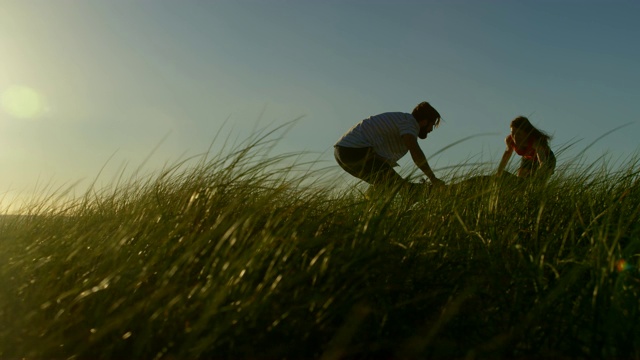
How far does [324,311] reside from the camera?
1.64 metres

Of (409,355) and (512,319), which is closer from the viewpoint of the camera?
(409,355)

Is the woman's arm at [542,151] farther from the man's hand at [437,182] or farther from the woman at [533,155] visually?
the man's hand at [437,182]

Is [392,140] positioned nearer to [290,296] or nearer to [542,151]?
[542,151]

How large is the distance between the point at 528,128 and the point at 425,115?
93cm

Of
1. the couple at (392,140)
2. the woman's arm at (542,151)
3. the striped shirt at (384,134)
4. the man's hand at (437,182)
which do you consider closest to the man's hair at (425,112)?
the couple at (392,140)

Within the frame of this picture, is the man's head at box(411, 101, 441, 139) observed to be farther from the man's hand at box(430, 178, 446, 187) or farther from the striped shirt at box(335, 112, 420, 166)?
the man's hand at box(430, 178, 446, 187)

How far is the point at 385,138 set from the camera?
4586 millimetres

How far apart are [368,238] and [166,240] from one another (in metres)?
0.69

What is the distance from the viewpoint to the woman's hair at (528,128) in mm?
4115

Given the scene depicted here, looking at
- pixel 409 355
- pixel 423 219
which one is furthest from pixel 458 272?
pixel 423 219

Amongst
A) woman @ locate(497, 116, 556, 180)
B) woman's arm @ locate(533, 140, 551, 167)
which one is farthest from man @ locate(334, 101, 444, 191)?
woman's arm @ locate(533, 140, 551, 167)

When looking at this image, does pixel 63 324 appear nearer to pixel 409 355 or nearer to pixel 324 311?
pixel 324 311

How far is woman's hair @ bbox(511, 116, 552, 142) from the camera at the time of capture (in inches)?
162

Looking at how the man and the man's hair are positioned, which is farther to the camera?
the man's hair
